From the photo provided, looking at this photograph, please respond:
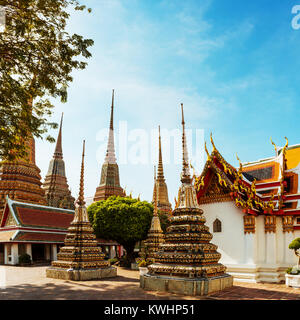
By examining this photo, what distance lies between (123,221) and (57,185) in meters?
28.0

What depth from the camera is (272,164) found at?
53.0 feet

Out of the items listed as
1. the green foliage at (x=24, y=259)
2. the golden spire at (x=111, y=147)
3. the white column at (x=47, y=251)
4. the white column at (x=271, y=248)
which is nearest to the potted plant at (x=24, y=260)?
the green foliage at (x=24, y=259)

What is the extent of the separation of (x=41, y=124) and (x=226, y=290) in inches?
340

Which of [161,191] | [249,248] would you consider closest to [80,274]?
[249,248]

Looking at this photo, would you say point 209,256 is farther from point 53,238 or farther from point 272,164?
point 53,238

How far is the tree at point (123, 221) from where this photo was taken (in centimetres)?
2228

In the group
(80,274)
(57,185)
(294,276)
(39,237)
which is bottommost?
(39,237)

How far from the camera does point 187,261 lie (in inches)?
360

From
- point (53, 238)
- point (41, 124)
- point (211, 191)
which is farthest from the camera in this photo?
point (53, 238)

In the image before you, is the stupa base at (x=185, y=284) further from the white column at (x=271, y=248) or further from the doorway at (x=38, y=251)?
the doorway at (x=38, y=251)

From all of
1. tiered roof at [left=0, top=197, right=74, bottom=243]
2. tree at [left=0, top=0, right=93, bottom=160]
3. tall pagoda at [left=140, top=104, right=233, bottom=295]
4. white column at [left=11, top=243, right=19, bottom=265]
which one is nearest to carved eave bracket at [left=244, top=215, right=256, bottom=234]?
tall pagoda at [left=140, top=104, right=233, bottom=295]

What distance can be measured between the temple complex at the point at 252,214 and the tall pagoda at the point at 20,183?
23259 mm

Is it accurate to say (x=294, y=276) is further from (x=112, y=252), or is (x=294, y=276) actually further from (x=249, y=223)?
(x=112, y=252)
